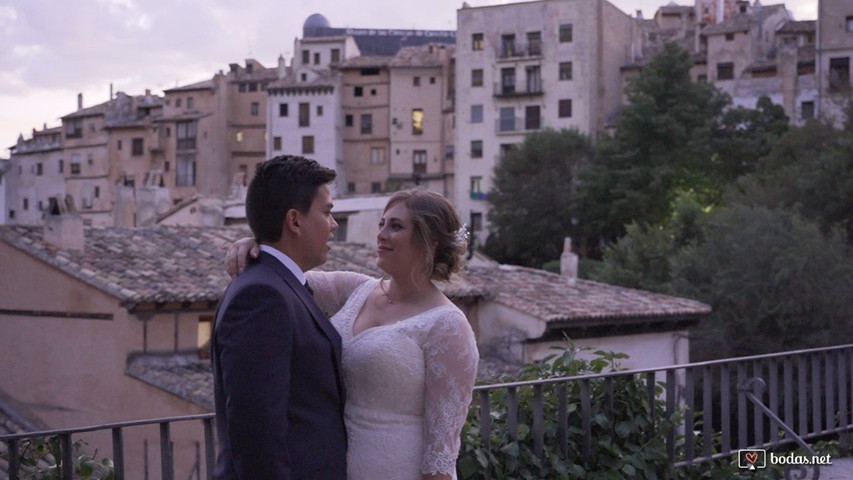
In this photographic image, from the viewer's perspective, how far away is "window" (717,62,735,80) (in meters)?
58.7

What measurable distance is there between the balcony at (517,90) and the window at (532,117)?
2.57 feet

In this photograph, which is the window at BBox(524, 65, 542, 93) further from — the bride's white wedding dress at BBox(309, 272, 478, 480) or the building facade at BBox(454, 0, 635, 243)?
the bride's white wedding dress at BBox(309, 272, 478, 480)

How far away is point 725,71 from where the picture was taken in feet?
194

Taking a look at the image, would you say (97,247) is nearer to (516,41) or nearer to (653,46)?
(516,41)

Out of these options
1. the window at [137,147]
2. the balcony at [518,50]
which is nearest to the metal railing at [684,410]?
the balcony at [518,50]

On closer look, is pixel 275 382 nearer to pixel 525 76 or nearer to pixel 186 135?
pixel 525 76

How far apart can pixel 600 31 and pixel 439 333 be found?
59886 millimetres

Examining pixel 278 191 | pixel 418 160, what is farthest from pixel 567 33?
pixel 278 191

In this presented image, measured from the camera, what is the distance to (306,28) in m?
84.8

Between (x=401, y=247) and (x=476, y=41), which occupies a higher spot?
(x=476, y=41)

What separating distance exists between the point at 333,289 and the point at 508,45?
60121 millimetres

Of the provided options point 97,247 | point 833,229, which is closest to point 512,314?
point 97,247

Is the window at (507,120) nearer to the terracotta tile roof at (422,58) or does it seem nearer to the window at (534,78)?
the window at (534,78)

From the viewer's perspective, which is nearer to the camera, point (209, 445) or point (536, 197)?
point (209, 445)
